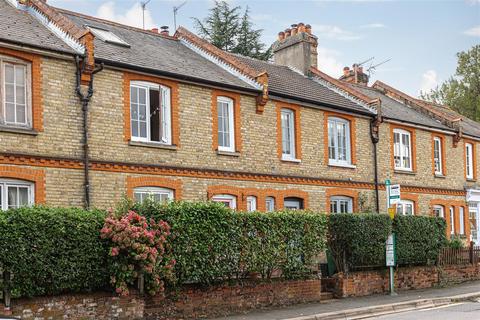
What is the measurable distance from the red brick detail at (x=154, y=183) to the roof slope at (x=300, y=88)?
5.29m

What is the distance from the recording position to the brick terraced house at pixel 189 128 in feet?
53.8

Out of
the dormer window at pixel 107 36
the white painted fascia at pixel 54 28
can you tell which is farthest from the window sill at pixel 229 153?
the white painted fascia at pixel 54 28

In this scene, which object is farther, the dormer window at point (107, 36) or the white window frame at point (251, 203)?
the white window frame at point (251, 203)

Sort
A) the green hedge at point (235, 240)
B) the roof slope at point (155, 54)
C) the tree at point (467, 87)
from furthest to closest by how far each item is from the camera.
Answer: the tree at point (467, 87)
the roof slope at point (155, 54)
the green hedge at point (235, 240)

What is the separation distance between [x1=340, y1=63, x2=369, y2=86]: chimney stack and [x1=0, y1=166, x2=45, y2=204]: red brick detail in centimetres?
2289

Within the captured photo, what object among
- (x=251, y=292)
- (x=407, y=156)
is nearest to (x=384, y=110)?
(x=407, y=156)

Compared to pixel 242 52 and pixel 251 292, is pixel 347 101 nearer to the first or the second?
pixel 251 292

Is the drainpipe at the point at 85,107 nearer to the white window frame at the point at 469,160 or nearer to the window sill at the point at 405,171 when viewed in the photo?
the window sill at the point at 405,171

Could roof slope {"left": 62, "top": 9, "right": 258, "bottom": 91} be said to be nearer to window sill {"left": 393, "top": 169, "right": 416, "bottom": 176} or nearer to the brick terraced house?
the brick terraced house

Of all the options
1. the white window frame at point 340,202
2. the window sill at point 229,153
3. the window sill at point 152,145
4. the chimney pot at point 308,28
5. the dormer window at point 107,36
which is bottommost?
the white window frame at point 340,202

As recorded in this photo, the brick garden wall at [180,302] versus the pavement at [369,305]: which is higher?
the brick garden wall at [180,302]

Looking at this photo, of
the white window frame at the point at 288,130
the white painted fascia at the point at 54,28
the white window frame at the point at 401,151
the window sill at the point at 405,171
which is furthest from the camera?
the white window frame at the point at 401,151

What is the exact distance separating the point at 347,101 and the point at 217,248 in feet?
42.9

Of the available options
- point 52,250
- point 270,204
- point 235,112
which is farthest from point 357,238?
point 52,250
